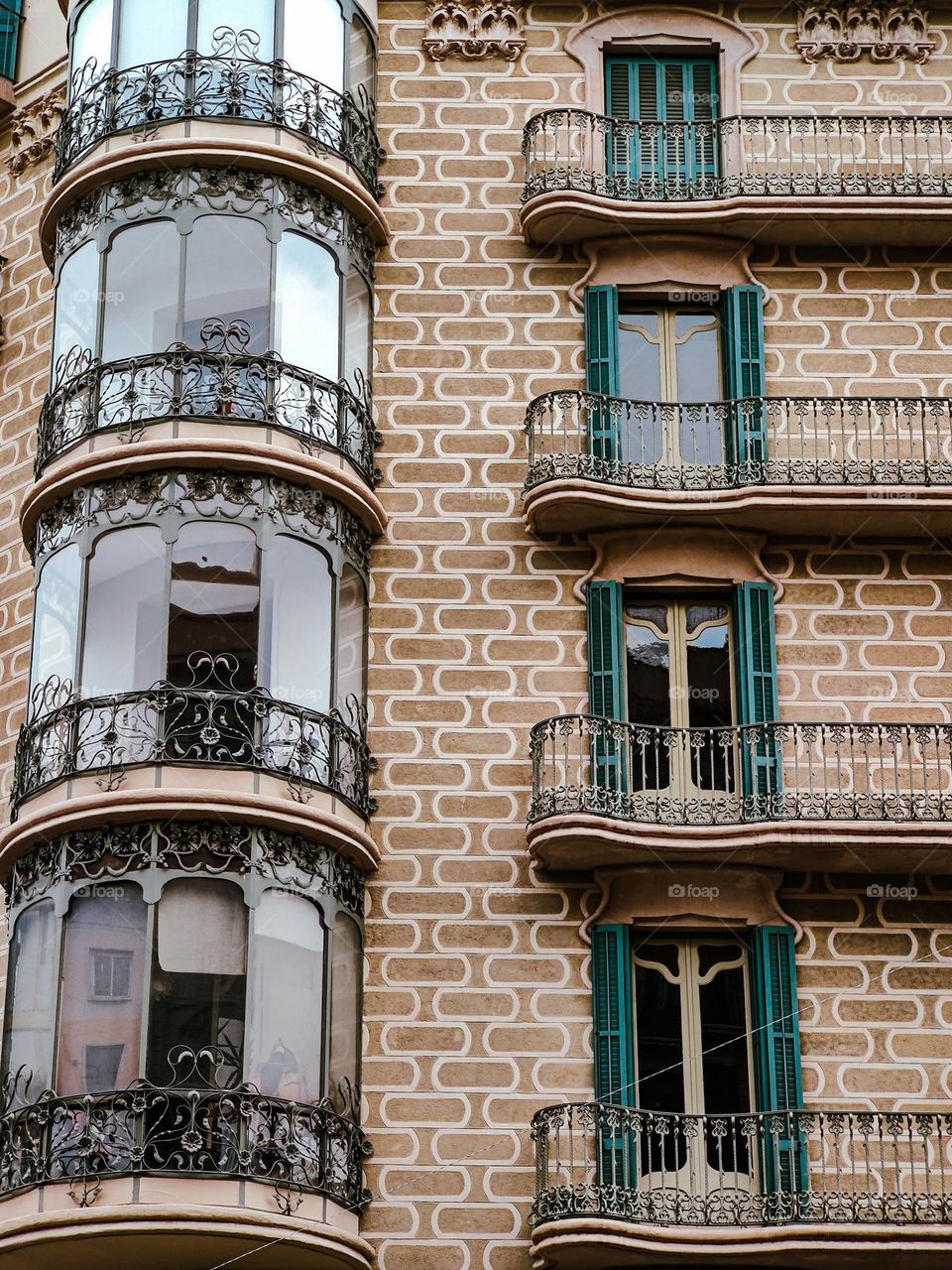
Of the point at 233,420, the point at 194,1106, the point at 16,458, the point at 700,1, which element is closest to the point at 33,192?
the point at 16,458

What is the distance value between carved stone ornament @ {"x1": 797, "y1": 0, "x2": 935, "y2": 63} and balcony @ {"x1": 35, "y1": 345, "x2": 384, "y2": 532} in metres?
7.39

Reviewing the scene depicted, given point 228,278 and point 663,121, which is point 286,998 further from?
point 663,121

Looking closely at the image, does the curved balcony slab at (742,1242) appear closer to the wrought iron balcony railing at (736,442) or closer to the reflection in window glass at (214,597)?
the reflection in window glass at (214,597)

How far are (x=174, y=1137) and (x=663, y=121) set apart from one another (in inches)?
502

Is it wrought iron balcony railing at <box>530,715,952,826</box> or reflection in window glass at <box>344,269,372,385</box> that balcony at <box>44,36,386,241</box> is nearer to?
reflection in window glass at <box>344,269,372,385</box>

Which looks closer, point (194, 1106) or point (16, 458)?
point (194, 1106)

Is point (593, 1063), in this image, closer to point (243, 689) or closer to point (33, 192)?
point (243, 689)

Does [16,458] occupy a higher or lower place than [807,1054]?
higher

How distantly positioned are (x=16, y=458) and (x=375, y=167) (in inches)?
204

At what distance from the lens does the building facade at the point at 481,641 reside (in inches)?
858

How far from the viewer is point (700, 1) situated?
89.8 feet

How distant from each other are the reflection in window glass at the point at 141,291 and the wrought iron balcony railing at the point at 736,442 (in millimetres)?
4007

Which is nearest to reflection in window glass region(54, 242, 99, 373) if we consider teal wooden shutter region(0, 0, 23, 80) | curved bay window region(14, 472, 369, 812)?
curved bay window region(14, 472, 369, 812)

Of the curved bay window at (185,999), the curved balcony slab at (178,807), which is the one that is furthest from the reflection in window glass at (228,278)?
the curved bay window at (185,999)
